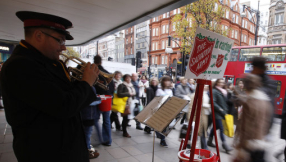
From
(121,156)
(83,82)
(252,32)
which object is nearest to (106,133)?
(121,156)

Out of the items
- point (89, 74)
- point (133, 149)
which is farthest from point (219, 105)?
point (89, 74)

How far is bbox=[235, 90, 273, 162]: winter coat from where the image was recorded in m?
2.15

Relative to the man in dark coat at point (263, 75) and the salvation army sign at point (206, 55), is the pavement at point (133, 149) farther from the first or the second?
the salvation army sign at point (206, 55)

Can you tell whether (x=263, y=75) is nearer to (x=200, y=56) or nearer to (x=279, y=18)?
(x=200, y=56)

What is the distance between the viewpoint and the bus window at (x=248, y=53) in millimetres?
11086

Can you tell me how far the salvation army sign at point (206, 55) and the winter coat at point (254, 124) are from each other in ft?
2.23

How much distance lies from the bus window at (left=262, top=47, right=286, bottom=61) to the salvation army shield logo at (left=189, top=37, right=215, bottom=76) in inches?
432

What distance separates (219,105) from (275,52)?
29.2ft

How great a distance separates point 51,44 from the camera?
130 centimetres

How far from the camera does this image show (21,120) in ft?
3.72

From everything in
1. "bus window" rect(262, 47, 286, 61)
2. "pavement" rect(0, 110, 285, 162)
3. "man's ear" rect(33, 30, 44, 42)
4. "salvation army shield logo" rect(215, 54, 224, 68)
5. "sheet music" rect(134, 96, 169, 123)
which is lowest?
"pavement" rect(0, 110, 285, 162)

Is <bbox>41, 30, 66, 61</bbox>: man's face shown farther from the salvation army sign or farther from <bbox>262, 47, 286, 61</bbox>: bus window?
<bbox>262, 47, 286, 61</bbox>: bus window

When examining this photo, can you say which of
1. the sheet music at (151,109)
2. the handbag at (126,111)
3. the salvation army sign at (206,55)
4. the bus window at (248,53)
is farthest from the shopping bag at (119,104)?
the bus window at (248,53)

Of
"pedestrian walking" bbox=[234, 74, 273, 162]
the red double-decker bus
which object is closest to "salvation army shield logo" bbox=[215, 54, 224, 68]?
"pedestrian walking" bbox=[234, 74, 273, 162]
